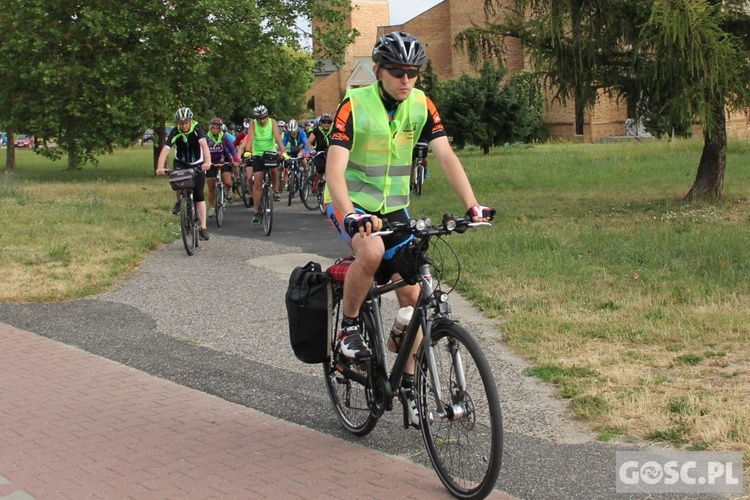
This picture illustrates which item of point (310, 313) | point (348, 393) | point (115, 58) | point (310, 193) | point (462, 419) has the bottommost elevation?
point (348, 393)

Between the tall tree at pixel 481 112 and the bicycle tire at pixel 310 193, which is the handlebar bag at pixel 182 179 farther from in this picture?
the tall tree at pixel 481 112

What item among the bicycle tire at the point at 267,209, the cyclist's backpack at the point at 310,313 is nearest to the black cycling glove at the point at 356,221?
the cyclist's backpack at the point at 310,313

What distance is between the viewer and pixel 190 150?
14180 mm

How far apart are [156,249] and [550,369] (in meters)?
8.91

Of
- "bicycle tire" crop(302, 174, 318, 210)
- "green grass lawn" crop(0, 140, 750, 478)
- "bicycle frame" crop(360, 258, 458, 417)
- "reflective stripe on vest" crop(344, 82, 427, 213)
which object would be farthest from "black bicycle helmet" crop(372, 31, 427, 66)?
"bicycle tire" crop(302, 174, 318, 210)

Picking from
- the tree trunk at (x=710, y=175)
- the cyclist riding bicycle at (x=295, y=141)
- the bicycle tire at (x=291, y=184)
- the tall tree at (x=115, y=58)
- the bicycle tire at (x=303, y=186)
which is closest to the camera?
the tree trunk at (x=710, y=175)

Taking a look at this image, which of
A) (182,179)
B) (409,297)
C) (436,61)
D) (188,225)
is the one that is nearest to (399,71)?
(409,297)

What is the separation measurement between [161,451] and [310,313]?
1.09 metres

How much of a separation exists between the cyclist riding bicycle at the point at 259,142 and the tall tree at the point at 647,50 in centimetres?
372

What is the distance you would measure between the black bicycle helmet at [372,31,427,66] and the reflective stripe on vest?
0.26 metres

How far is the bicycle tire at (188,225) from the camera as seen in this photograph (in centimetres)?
1383

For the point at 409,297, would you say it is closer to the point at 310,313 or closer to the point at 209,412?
the point at 310,313

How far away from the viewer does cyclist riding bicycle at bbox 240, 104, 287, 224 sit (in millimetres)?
16875

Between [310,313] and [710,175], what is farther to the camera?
[710,175]
